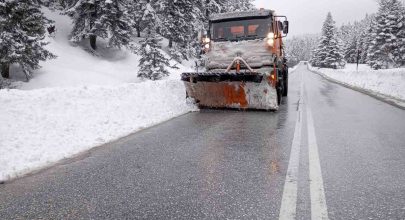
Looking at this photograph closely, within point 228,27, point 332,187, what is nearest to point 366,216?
point 332,187

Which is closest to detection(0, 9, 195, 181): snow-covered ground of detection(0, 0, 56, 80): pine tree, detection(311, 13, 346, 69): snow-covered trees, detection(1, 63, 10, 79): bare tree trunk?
detection(0, 0, 56, 80): pine tree

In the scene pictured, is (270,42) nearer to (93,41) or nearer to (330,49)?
(93,41)

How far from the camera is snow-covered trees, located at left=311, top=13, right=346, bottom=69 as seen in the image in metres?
74.1

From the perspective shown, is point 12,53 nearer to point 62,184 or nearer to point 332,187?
point 62,184

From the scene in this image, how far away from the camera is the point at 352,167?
4.80m

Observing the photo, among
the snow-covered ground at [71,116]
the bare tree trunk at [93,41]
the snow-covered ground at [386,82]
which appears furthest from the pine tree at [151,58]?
the snow-covered ground at [386,82]

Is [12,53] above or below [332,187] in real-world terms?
above

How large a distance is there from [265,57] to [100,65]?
18210 millimetres

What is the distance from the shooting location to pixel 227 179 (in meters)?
4.35

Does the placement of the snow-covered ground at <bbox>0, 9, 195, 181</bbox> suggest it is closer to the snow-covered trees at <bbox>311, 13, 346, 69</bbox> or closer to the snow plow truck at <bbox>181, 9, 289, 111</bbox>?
the snow plow truck at <bbox>181, 9, 289, 111</bbox>

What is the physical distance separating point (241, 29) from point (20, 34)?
12160 millimetres

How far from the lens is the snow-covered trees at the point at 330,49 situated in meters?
74.1

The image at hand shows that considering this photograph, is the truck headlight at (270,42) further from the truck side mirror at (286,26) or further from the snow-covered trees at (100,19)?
the snow-covered trees at (100,19)

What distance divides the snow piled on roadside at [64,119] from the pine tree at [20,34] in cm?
997
